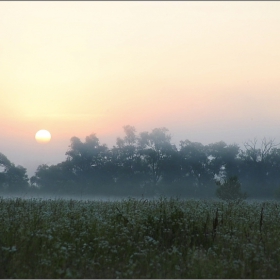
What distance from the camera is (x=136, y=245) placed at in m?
10.8

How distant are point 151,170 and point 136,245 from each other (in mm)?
63570

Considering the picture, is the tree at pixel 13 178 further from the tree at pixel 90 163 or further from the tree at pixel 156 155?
the tree at pixel 156 155

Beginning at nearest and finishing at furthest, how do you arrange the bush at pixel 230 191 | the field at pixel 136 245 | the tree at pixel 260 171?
1. the field at pixel 136 245
2. the bush at pixel 230 191
3. the tree at pixel 260 171

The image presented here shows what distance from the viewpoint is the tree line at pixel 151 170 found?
71000 mm

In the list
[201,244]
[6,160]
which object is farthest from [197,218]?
[6,160]

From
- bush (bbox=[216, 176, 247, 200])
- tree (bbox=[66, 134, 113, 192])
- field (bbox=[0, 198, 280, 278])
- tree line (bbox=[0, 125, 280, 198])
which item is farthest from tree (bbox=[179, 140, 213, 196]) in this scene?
field (bbox=[0, 198, 280, 278])

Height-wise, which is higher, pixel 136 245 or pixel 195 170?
pixel 195 170

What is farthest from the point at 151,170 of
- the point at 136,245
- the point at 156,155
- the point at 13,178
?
the point at 136,245

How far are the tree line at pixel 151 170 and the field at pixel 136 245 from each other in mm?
55916

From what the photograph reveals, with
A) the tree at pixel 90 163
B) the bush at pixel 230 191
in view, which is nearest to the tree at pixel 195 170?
the tree at pixel 90 163

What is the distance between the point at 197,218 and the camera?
45.2 feet

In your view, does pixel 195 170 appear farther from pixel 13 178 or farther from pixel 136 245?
pixel 136 245

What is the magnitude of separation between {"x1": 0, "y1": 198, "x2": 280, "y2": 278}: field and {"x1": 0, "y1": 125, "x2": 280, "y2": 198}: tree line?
5592 cm

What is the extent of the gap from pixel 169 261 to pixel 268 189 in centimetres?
6385
